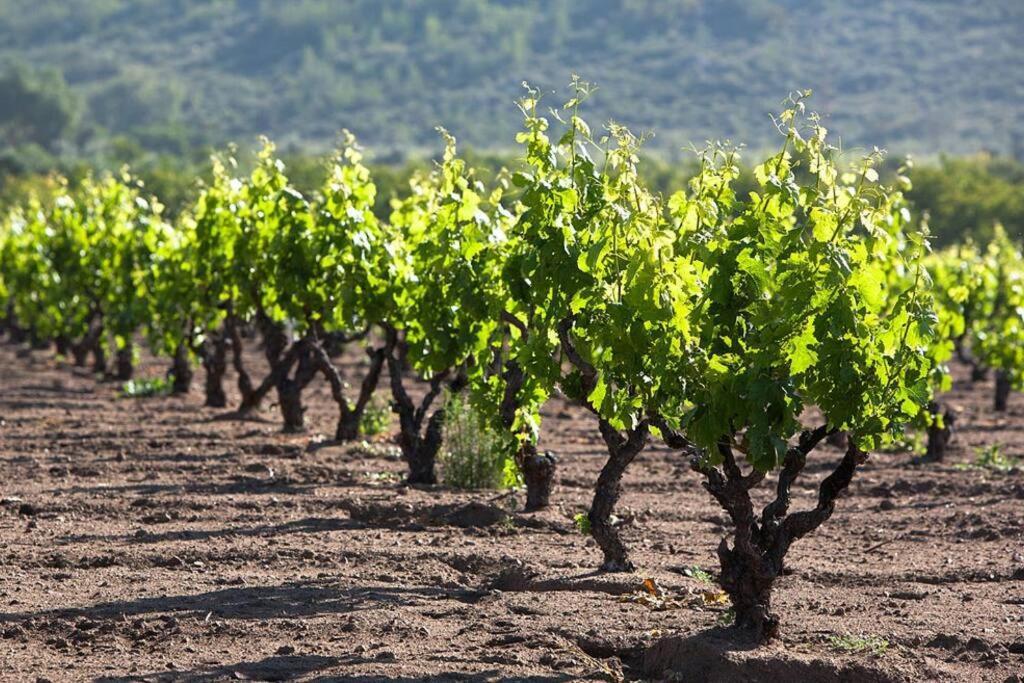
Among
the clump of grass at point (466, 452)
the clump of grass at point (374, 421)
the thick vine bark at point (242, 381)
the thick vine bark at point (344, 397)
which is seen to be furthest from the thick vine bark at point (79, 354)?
the clump of grass at point (466, 452)

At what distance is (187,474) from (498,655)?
5014 mm

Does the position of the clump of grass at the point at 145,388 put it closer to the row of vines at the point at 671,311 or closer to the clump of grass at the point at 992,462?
the row of vines at the point at 671,311

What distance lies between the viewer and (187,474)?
1080cm

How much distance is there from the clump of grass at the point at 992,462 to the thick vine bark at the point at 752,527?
6099mm

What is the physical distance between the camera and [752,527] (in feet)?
21.1

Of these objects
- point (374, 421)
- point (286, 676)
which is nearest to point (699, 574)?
point (286, 676)

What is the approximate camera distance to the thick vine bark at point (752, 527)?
6.27 m

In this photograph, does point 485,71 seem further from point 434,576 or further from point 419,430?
point 434,576

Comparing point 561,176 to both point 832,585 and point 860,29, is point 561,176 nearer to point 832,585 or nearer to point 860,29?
point 832,585

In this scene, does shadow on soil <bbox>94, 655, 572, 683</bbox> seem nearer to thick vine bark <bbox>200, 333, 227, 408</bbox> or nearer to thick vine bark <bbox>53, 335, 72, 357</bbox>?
thick vine bark <bbox>200, 333, 227, 408</bbox>

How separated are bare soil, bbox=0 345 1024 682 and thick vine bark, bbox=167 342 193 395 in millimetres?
3964

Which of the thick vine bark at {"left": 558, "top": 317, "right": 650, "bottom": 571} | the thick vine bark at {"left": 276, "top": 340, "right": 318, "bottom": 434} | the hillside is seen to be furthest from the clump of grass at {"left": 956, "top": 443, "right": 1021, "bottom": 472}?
the hillside

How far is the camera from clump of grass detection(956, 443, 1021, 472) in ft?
40.0

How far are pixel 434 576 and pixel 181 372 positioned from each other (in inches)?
363
